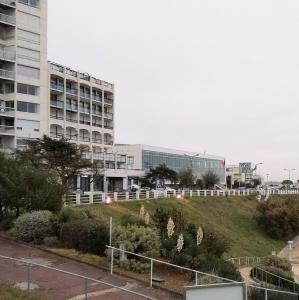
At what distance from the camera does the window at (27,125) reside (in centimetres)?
6875

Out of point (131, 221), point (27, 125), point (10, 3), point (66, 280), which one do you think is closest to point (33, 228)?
point (131, 221)

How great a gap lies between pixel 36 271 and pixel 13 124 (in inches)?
2217

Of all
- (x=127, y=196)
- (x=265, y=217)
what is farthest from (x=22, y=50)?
(x=265, y=217)

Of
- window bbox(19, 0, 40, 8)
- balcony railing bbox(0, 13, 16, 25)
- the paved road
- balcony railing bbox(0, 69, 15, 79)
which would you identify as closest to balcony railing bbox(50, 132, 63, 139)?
balcony railing bbox(0, 69, 15, 79)

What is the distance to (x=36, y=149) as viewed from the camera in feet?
164

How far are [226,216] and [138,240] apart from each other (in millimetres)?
40886

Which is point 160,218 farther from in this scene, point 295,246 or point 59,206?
point 295,246

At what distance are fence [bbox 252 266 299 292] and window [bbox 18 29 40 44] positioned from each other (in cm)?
5357

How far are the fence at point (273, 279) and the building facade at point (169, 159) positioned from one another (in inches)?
2680

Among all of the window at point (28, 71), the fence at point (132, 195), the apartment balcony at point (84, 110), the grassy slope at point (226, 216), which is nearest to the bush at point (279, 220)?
the grassy slope at point (226, 216)

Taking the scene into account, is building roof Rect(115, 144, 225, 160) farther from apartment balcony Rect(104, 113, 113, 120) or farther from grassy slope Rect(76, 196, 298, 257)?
grassy slope Rect(76, 196, 298, 257)

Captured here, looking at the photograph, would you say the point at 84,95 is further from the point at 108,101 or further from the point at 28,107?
the point at 28,107

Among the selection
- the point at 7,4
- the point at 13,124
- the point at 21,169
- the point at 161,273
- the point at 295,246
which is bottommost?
the point at 295,246

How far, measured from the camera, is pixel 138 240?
55.6 ft
